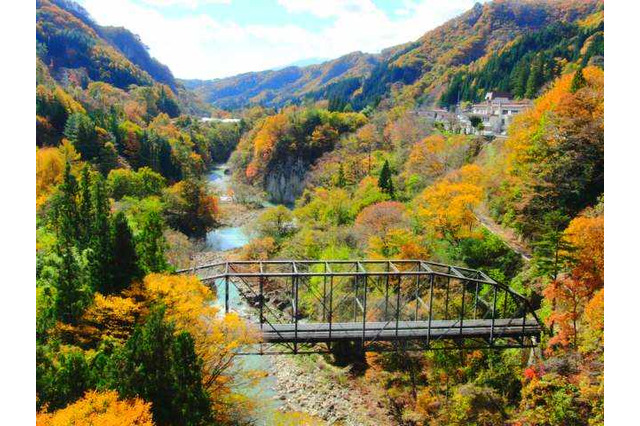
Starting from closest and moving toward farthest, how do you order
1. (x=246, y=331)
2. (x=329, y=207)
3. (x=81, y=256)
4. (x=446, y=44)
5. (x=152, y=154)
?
(x=246, y=331)
(x=81, y=256)
(x=329, y=207)
(x=152, y=154)
(x=446, y=44)

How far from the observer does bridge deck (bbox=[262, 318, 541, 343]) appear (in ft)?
64.4

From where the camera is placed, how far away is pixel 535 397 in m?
18.1

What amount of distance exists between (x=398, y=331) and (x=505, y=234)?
1315 centimetres

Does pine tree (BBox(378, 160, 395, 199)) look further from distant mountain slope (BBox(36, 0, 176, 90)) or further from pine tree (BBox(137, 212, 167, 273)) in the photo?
distant mountain slope (BBox(36, 0, 176, 90))

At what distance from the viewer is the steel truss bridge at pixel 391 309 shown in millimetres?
19594

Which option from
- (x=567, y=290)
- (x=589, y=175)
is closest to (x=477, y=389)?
(x=567, y=290)

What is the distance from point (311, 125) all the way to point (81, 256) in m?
55.2

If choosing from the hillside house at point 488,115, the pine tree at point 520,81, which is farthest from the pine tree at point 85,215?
the pine tree at point 520,81

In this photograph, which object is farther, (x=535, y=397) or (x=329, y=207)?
(x=329, y=207)

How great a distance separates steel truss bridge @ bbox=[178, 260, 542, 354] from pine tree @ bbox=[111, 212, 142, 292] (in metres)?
2.99

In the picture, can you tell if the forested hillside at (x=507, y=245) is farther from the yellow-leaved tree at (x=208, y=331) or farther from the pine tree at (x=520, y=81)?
the pine tree at (x=520, y=81)

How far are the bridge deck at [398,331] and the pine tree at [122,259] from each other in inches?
240

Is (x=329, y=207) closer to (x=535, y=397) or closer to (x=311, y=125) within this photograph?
(x=535, y=397)

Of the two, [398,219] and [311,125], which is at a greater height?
[311,125]
